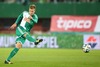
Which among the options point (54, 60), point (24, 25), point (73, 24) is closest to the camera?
point (24, 25)

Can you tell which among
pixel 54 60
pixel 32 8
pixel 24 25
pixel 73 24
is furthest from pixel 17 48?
pixel 73 24

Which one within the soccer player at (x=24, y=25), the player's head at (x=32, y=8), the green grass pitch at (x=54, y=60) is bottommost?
the green grass pitch at (x=54, y=60)

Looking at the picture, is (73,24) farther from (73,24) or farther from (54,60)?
(54,60)

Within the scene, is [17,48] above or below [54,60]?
above

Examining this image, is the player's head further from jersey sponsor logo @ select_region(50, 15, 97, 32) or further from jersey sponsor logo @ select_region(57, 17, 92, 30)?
Answer: jersey sponsor logo @ select_region(57, 17, 92, 30)

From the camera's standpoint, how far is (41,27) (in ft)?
153

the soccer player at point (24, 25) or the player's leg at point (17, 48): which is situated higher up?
Answer: the soccer player at point (24, 25)

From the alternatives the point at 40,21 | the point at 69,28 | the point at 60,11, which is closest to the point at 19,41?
the point at 69,28

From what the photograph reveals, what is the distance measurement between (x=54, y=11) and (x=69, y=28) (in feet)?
25.1

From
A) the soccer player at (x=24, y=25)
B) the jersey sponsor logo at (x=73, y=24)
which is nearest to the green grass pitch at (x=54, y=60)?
the soccer player at (x=24, y=25)

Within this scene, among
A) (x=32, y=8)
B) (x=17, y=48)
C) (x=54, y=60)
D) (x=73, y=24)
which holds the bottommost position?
(x=73, y=24)

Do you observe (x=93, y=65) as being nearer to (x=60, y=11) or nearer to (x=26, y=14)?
(x=26, y=14)

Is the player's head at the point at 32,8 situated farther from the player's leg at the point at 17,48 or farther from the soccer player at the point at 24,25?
the player's leg at the point at 17,48

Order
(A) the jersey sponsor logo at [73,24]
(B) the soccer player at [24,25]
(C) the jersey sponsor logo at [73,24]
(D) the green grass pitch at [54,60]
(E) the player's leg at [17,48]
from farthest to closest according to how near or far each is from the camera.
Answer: (A) the jersey sponsor logo at [73,24] < (C) the jersey sponsor logo at [73,24] < (B) the soccer player at [24,25] < (E) the player's leg at [17,48] < (D) the green grass pitch at [54,60]
